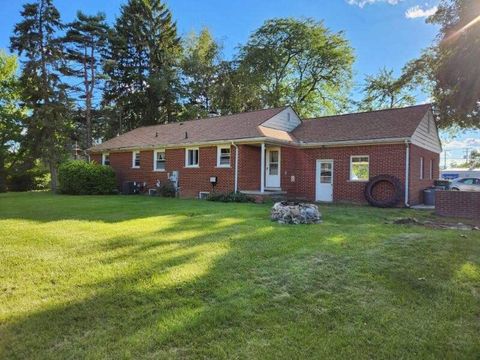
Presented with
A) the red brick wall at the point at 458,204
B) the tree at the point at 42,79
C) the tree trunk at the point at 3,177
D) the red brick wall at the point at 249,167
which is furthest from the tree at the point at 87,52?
the red brick wall at the point at 458,204

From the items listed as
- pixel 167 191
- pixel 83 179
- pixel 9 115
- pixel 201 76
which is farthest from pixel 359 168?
pixel 9 115

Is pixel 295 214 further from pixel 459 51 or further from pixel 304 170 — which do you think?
pixel 459 51

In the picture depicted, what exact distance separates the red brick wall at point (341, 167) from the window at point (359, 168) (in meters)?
0.16

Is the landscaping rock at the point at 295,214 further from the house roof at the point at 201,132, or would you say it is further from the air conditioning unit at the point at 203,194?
the air conditioning unit at the point at 203,194

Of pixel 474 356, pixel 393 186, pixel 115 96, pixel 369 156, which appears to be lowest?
pixel 474 356

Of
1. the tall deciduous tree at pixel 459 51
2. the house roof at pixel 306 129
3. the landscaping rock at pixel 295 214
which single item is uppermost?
the tall deciduous tree at pixel 459 51

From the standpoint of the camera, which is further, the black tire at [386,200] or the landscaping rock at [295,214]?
the black tire at [386,200]

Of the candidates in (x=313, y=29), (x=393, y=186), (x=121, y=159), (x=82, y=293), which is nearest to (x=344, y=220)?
(x=393, y=186)

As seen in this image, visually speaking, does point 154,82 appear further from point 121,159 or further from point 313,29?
point 313,29

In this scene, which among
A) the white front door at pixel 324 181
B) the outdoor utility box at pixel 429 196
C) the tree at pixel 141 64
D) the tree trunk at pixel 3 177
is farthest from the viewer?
the tree at pixel 141 64

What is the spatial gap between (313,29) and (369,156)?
66.0 feet

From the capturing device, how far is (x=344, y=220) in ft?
31.4

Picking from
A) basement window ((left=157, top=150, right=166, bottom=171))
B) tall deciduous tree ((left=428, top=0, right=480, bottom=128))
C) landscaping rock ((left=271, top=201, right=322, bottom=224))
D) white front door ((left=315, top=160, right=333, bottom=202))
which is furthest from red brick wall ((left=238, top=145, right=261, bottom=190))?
tall deciduous tree ((left=428, top=0, right=480, bottom=128))

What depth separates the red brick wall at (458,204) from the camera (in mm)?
10844
